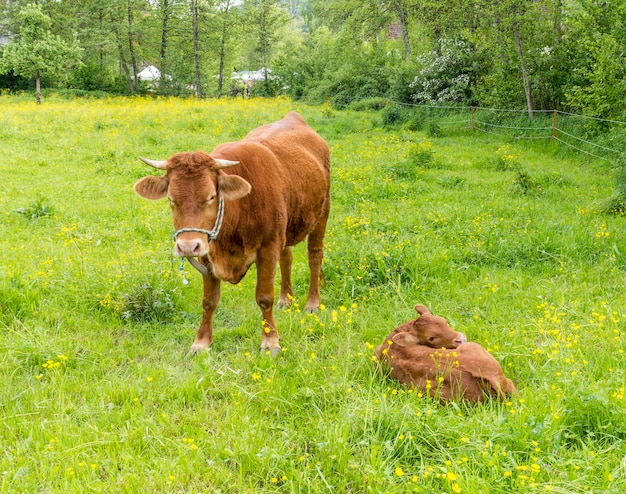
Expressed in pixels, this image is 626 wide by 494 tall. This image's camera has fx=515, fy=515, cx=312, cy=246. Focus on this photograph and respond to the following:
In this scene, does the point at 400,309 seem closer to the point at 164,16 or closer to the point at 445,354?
the point at 445,354

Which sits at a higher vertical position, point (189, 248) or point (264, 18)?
point (264, 18)

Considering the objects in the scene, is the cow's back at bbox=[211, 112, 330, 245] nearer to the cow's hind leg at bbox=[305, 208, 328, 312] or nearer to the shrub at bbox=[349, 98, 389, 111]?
the cow's hind leg at bbox=[305, 208, 328, 312]

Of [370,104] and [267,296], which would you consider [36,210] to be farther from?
[370,104]

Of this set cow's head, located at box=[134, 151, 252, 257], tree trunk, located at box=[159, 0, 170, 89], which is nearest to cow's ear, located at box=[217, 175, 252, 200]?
cow's head, located at box=[134, 151, 252, 257]

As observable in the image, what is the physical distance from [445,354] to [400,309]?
1.59 meters

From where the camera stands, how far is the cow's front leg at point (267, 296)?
4.63 m

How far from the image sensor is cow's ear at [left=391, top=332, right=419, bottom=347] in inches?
157

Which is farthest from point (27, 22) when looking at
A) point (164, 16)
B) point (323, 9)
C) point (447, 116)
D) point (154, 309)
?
point (154, 309)

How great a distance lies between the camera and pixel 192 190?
3.81 m

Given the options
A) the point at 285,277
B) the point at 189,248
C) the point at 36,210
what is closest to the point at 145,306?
the point at 285,277

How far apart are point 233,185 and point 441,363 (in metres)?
2.05

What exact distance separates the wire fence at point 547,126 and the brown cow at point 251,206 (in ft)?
22.0

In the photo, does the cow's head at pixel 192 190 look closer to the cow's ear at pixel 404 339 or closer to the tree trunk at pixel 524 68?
the cow's ear at pixel 404 339

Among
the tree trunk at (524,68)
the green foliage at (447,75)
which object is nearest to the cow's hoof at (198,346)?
the tree trunk at (524,68)
